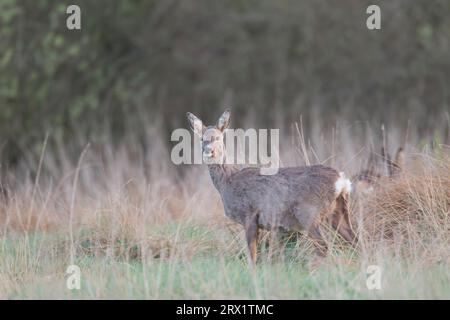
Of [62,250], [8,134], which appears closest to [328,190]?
[62,250]

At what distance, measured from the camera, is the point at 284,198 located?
761 centimetres

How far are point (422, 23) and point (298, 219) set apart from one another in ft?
39.0

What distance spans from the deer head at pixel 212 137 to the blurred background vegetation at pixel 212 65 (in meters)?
8.67

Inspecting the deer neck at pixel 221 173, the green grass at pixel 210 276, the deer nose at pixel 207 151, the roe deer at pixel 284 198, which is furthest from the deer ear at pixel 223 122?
the green grass at pixel 210 276

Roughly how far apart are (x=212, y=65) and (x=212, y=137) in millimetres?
13427

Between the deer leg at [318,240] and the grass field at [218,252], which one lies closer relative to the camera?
the grass field at [218,252]

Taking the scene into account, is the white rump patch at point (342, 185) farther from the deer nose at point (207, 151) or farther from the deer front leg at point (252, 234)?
the deer nose at point (207, 151)

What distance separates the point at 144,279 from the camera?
6.73 metres

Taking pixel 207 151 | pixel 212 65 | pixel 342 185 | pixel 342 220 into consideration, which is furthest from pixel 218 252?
pixel 212 65

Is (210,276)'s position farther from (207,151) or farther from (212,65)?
(212,65)

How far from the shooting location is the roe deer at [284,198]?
24.7 feet

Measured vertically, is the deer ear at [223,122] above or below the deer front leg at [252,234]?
above

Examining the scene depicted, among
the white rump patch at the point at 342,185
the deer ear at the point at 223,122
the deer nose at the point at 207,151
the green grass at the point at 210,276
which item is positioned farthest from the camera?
the deer ear at the point at 223,122

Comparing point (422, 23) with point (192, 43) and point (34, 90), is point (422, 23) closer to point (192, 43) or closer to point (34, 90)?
point (192, 43)
